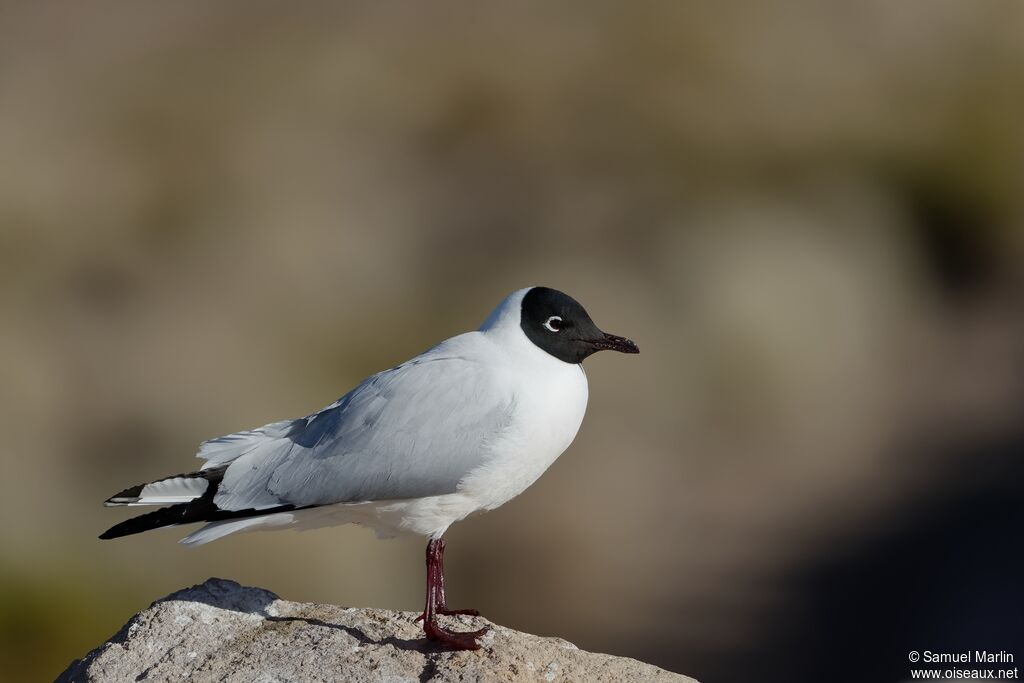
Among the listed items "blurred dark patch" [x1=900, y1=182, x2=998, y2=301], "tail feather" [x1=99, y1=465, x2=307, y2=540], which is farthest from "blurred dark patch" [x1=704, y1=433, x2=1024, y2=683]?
"tail feather" [x1=99, y1=465, x2=307, y2=540]

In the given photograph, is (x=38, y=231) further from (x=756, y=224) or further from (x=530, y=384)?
(x=530, y=384)

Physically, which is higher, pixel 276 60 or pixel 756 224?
pixel 276 60

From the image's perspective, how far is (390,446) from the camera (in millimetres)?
4918

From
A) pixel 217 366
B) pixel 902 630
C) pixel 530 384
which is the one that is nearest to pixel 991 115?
pixel 902 630

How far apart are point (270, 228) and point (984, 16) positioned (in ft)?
32.0

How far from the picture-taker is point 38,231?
12578 mm

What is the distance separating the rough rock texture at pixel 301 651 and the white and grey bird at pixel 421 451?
157mm

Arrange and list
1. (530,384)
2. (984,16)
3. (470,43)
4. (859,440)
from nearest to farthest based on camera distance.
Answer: (530,384), (859,440), (470,43), (984,16)

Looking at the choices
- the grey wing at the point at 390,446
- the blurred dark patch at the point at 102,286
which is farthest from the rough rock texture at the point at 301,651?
the blurred dark patch at the point at 102,286

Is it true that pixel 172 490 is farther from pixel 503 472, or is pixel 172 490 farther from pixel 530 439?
pixel 530 439

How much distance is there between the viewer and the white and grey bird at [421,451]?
4871 millimetres

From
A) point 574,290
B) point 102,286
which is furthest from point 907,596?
point 102,286

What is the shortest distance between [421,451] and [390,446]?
119mm

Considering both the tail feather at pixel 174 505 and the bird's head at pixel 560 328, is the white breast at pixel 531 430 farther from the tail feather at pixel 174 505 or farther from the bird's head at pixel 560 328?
the tail feather at pixel 174 505
